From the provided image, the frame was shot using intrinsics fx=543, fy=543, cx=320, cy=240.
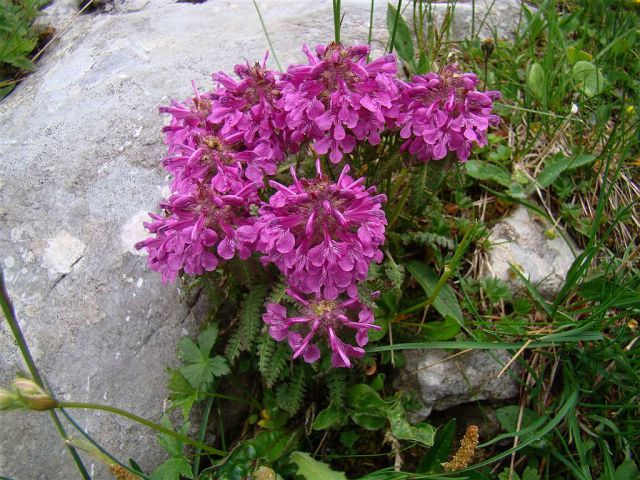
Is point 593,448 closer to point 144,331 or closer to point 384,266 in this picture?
point 384,266

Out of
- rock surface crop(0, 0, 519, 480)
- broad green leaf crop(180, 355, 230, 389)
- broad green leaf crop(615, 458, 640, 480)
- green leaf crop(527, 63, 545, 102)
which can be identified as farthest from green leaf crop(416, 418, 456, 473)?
green leaf crop(527, 63, 545, 102)

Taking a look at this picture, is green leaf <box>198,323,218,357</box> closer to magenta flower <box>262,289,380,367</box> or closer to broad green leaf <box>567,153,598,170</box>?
magenta flower <box>262,289,380,367</box>

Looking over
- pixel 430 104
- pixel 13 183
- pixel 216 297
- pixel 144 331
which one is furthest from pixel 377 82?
pixel 13 183

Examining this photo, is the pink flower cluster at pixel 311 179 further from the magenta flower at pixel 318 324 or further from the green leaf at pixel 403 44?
A: the green leaf at pixel 403 44

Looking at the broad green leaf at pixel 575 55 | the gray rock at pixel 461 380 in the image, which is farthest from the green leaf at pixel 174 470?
the broad green leaf at pixel 575 55

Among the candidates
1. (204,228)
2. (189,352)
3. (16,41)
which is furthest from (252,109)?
(16,41)

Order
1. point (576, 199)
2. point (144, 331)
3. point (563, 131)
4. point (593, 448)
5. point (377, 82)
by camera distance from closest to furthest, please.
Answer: point (377, 82)
point (593, 448)
point (144, 331)
point (576, 199)
point (563, 131)
